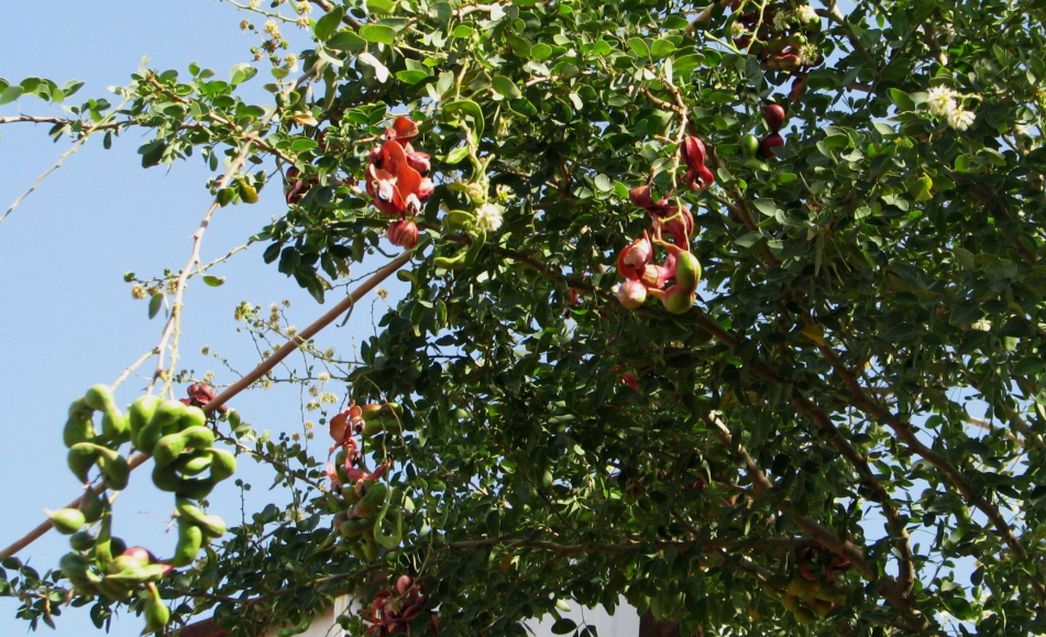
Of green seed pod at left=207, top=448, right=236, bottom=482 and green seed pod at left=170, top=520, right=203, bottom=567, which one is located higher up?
green seed pod at left=207, top=448, right=236, bottom=482

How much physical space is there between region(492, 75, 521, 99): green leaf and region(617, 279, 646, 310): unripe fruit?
1.90 ft

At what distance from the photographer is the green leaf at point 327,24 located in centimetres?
228

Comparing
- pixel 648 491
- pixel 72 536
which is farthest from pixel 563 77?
pixel 72 536

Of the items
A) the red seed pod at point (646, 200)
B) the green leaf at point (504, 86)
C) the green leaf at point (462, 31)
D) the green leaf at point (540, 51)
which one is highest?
the green leaf at point (540, 51)

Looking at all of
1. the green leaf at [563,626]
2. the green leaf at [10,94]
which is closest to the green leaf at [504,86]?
the green leaf at [10,94]

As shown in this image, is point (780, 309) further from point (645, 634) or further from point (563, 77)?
point (645, 634)

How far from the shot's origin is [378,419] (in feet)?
9.52

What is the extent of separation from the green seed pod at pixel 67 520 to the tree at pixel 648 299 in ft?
2.50

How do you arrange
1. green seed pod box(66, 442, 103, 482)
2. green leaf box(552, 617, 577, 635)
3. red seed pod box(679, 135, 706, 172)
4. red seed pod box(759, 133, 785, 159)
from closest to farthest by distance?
green seed pod box(66, 442, 103, 482) < red seed pod box(679, 135, 706, 172) < red seed pod box(759, 133, 785, 159) < green leaf box(552, 617, 577, 635)

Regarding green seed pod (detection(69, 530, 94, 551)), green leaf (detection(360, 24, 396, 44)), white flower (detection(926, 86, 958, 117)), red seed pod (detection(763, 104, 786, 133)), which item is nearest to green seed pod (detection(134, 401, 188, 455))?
green seed pod (detection(69, 530, 94, 551))

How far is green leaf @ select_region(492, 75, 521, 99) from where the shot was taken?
2.53 meters

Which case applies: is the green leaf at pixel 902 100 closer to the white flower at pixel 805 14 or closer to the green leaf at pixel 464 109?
the white flower at pixel 805 14

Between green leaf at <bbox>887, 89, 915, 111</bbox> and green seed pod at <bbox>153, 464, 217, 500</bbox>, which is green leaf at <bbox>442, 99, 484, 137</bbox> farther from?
green seed pod at <bbox>153, 464, 217, 500</bbox>

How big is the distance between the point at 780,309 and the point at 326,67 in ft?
3.47
